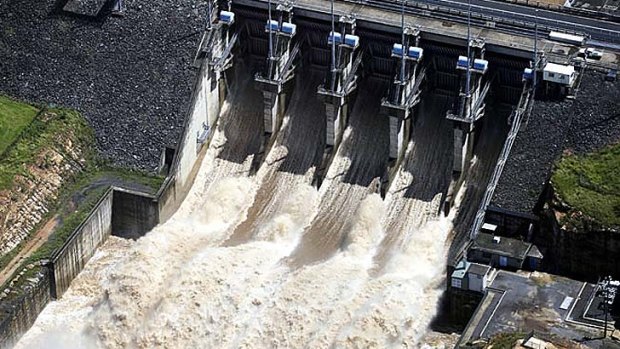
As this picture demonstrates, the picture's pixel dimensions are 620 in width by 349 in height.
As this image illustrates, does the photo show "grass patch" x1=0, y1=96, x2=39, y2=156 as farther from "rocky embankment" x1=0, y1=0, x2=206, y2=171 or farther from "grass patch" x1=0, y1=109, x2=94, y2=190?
"rocky embankment" x1=0, y1=0, x2=206, y2=171

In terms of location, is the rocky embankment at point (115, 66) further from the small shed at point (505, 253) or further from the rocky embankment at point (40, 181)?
the small shed at point (505, 253)

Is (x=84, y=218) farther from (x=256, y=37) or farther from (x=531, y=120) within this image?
(x=531, y=120)

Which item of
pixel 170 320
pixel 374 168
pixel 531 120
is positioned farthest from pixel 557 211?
pixel 170 320

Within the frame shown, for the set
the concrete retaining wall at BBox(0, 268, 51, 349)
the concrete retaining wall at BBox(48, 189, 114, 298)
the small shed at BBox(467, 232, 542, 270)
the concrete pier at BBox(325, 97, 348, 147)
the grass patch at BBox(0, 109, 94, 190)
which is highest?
the concrete pier at BBox(325, 97, 348, 147)

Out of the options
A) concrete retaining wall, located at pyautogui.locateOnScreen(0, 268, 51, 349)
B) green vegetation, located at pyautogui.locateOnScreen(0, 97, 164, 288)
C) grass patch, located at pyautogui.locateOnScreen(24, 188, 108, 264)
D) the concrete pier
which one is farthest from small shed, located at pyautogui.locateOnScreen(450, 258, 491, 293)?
concrete retaining wall, located at pyautogui.locateOnScreen(0, 268, 51, 349)

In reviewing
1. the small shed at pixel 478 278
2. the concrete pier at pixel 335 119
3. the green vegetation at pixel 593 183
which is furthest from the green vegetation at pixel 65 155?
the green vegetation at pixel 593 183

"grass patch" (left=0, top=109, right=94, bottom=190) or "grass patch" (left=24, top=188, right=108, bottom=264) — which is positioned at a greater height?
"grass patch" (left=0, top=109, right=94, bottom=190)
